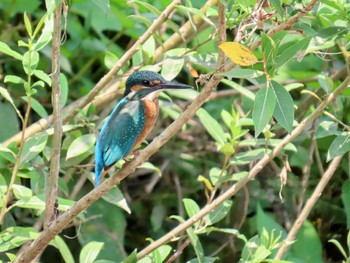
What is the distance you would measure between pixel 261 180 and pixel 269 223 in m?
0.43

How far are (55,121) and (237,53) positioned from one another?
537mm

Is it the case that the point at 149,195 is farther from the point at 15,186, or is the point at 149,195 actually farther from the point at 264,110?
the point at 264,110

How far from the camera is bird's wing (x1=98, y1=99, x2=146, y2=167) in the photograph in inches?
103

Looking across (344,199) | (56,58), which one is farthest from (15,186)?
(344,199)

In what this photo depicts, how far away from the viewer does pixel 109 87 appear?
345 cm

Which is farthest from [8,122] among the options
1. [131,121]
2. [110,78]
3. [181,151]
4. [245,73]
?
[245,73]

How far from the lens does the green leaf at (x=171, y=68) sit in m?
2.88

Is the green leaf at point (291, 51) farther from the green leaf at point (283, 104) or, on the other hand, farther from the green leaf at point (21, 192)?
the green leaf at point (21, 192)

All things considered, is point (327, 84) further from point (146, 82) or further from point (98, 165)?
point (98, 165)

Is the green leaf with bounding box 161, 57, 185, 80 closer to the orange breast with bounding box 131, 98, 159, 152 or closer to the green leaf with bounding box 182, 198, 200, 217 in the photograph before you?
the orange breast with bounding box 131, 98, 159, 152

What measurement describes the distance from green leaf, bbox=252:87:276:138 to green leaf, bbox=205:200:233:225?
2.56ft

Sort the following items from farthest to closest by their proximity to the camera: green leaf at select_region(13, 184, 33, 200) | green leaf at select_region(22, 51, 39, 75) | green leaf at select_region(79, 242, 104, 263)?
1. green leaf at select_region(79, 242, 104, 263)
2. green leaf at select_region(13, 184, 33, 200)
3. green leaf at select_region(22, 51, 39, 75)

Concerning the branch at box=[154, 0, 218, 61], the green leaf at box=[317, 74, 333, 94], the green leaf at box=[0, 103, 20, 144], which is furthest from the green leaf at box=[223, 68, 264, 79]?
the green leaf at box=[0, 103, 20, 144]

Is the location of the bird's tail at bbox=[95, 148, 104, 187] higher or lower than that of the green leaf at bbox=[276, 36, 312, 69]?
lower
